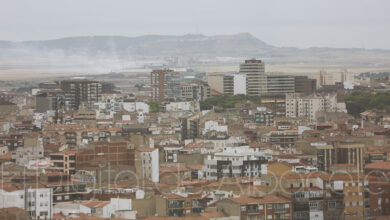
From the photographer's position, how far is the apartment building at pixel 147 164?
29152 mm

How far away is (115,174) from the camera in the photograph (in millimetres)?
28344

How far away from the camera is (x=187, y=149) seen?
3850cm

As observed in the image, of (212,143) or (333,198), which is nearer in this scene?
(333,198)

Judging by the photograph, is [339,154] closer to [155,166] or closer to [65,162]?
[155,166]

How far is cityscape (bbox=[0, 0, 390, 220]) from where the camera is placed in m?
21.9

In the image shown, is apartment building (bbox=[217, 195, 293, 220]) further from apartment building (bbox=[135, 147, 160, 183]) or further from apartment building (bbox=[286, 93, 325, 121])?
apartment building (bbox=[286, 93, 325, 121])

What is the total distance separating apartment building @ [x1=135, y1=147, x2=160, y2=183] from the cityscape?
0.04 meters

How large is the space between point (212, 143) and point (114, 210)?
58.9ft

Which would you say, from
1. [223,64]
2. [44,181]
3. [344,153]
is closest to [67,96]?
[344,153]

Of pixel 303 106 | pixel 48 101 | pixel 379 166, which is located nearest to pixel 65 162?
pixel 379 166

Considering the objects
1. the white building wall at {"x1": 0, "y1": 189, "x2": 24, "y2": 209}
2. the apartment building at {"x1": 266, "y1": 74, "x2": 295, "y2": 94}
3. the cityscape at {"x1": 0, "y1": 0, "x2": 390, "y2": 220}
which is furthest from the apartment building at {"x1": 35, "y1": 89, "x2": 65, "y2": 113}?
the white building wall at {"x1": 0, "y1": 189, "x2": 24, "y2": 209}

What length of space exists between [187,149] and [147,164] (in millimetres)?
8522

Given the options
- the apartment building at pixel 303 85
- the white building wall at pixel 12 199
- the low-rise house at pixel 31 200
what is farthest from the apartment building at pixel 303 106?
the white building wall at pixel 12 199

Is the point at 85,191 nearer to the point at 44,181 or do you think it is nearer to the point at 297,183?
the point at 44,181
